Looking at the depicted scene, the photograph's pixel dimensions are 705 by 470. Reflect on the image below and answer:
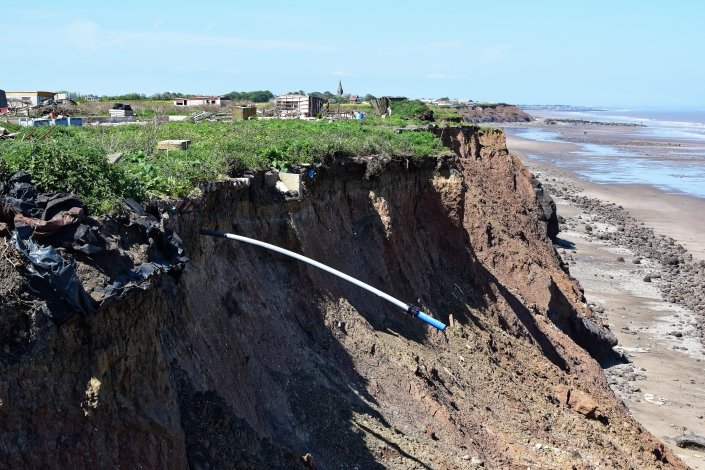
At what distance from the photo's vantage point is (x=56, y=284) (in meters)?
8.38

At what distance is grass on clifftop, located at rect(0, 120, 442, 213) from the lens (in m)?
10.5

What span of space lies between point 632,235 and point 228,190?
1748 inches

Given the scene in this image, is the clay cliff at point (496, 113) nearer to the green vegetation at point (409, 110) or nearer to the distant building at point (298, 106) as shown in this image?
the green vegetation at point (409, 110)

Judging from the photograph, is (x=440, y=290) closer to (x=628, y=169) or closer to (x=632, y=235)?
(x=632, y=235)

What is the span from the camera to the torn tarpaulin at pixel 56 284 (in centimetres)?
836

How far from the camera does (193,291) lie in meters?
12.6

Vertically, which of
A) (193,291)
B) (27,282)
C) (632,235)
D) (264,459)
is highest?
(27,282)

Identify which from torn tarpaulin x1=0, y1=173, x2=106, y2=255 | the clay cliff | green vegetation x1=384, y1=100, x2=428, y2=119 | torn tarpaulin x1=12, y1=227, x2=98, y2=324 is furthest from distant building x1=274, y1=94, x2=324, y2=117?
the clay cliff

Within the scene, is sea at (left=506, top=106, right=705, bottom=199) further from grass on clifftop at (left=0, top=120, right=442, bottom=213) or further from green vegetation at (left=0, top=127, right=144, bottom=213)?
green vegetation at (left=0, top=127, right=144, bottom=213)

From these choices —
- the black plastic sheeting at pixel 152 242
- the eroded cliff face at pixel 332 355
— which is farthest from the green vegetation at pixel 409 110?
the black plastic sheeting at pixel 152 242

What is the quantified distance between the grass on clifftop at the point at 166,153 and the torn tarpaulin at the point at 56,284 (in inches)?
62.4

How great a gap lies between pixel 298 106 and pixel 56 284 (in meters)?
34.1

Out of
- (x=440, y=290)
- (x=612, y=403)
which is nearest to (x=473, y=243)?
(x=440, y=290)

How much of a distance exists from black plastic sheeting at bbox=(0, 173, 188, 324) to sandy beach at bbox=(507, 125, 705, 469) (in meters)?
17.8
